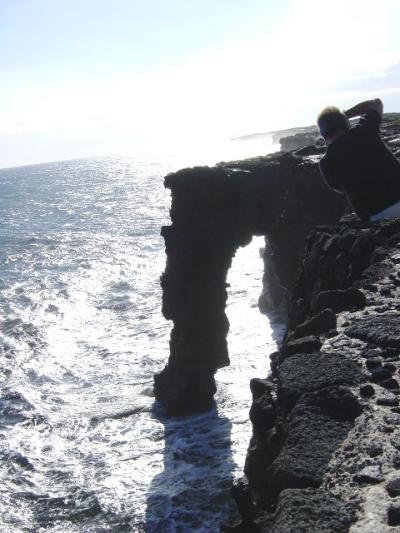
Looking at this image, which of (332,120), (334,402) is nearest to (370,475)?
(334,402)

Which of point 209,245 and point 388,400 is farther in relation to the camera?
point 209,245

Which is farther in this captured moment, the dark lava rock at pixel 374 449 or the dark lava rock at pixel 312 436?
the dark lava rock at pixel 312 436

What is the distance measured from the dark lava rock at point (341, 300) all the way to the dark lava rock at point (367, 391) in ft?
7.00

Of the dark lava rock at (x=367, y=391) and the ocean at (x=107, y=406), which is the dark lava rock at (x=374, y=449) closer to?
the dark lava rock at (x=367, y=391)

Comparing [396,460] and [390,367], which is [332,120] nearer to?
[390,367]

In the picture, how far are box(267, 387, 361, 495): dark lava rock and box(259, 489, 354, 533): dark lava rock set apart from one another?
0.32m

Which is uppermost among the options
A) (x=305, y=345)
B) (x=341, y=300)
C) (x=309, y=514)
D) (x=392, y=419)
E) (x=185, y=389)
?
(x=341, y=300)

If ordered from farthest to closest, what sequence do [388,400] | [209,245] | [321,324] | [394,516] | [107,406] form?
1. [107,406]
2. [209,245]
3. [321,324]
4. [388,400]
5. [394,516]

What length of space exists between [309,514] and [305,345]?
3.03 meters

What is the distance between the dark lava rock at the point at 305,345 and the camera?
23.9 feet

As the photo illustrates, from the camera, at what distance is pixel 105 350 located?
124 ft

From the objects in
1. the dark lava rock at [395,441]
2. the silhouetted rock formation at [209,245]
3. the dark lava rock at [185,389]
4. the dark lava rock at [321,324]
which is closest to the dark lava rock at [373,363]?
the dark lava rock at [321,324]

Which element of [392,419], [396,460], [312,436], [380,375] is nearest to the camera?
[396,460]

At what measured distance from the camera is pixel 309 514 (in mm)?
4492
